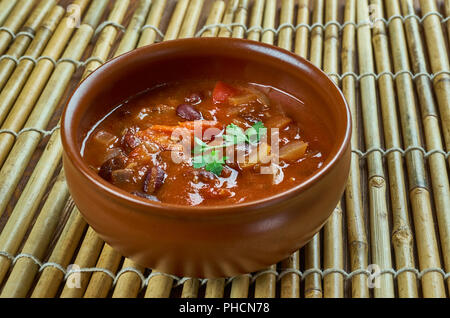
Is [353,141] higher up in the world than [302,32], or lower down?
lower down

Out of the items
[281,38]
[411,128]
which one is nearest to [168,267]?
[411,128]

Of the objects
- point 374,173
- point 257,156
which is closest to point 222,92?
point 257,156

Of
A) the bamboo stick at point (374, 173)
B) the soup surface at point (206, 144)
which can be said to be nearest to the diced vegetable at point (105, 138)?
the soup surface at point (206, 144)

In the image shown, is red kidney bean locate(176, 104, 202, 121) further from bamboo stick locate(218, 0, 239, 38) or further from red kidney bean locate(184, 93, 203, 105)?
bamboo stick locate(218, 0, 239, 38)

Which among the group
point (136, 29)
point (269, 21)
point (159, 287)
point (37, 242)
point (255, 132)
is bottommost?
point (159, 287)

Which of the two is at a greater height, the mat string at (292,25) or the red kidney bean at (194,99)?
the mat string at (292,25)

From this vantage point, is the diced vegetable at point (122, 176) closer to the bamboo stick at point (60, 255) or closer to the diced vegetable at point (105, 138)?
the diced vegetable at point (105, 138)

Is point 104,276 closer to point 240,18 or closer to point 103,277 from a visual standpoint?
point 103,277
